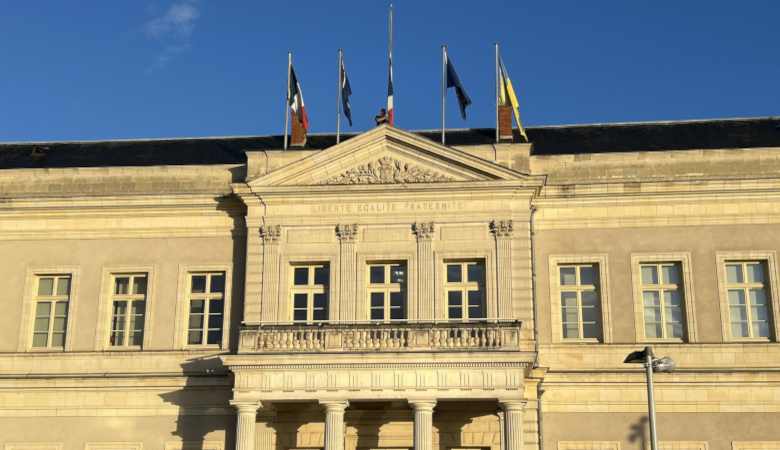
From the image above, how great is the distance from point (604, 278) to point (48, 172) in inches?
548

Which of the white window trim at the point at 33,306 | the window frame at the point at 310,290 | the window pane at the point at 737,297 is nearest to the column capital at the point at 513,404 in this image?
the window frame at the point at 310,290

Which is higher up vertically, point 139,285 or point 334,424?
point 139,285

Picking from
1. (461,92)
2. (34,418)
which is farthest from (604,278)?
(34,418)

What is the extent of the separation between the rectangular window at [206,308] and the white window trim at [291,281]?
1.71 meters

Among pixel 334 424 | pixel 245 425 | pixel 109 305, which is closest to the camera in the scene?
pixel 334 424

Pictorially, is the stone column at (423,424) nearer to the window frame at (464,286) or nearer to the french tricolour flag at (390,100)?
the window frame at (464,286)

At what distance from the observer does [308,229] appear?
77.8 feet

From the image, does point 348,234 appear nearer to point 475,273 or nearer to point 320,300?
point 320,300

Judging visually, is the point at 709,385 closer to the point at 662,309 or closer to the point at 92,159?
the point at 662,309

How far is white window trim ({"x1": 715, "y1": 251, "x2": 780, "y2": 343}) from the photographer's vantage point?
23.0 m

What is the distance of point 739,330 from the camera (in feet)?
76.0

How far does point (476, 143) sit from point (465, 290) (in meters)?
5.49

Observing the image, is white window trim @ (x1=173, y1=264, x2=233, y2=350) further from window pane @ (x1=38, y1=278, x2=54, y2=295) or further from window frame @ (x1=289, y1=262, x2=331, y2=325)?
window pane @ (x1=38, y1=278, x2=54, y2=295)

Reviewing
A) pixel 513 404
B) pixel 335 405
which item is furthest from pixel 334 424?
pixel 513 404
